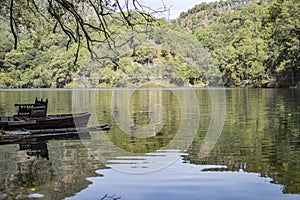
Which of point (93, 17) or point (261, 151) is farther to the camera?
point (261, 151)

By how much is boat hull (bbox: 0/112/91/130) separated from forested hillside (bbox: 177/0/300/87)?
176 ft

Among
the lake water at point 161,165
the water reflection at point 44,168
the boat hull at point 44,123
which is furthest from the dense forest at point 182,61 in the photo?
the water reflection at point 44,168

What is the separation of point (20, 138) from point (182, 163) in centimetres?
729

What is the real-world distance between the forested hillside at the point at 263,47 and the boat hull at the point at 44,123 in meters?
53.7

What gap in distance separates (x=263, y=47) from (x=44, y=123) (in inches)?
3121

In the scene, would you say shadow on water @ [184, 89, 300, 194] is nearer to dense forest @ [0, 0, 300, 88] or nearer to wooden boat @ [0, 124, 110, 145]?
wooden boat @ [0, 124, 110, 145]

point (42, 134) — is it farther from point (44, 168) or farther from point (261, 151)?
point (261, 151)

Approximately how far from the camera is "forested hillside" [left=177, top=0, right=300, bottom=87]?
68812 millimetres

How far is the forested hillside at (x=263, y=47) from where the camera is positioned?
68812 mm

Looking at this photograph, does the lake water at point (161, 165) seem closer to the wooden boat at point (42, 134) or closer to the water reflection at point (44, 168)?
the water reflection at point (44, 168)

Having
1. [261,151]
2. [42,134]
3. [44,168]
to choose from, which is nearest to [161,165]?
[44,168]

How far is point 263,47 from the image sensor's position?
9212 centimetres

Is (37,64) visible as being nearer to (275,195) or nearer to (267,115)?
(267,115)

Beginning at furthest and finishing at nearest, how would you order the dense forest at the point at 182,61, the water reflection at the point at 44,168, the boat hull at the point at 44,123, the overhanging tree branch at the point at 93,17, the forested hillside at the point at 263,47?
the dense forest at the point at 182,61 → the forested hillside at the point at 263,47 → the boat hull at the point at 44,123 → the water reflection at the point at 44,168 → the overhanging tree branch at the point at 93,17
